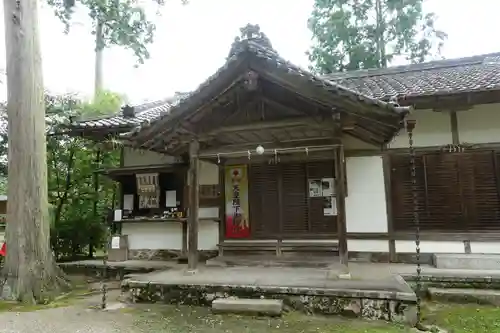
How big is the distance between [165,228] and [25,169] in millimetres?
3576

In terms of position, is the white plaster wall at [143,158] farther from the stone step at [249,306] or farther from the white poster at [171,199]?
the stone step at [249,306]

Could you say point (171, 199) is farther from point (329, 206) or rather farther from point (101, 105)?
point (101, 105)

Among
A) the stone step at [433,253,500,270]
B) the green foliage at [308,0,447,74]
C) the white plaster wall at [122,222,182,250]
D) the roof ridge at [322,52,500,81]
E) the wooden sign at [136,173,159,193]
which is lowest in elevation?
the stone step at [433,253,500,270]

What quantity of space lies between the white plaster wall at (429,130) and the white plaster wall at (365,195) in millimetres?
731

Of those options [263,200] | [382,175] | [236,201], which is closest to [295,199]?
[263,200]

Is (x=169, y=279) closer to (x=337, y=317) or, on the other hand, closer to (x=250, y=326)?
(x=250, y=326)

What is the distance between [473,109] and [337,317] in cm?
520

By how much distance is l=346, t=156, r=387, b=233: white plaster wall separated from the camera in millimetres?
7840

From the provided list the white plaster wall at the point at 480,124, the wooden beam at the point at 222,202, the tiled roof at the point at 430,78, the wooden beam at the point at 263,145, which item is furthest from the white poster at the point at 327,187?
the white plaster wall at the point at 480,124

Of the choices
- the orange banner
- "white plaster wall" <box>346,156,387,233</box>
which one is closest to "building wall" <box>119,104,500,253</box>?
"white plaster wall" <box>346,156,387,233</box>

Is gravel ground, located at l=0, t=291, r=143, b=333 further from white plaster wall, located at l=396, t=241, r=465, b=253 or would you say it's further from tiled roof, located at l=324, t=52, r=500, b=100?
A: tiled roof, located at l=324, t=52, r=500, b=100

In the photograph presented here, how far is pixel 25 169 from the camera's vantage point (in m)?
6.93

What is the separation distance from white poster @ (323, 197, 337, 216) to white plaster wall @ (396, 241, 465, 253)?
142 centimetres

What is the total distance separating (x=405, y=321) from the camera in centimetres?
494
